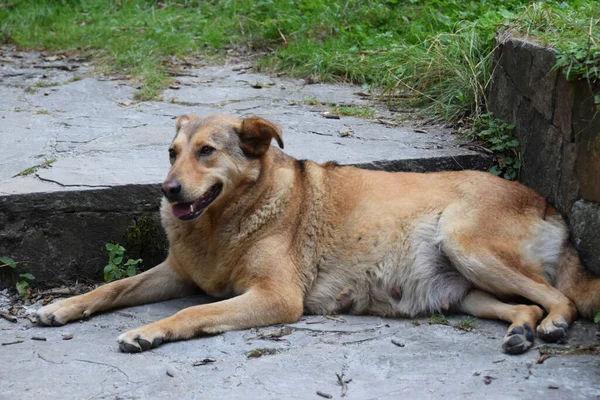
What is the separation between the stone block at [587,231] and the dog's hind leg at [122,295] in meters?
2.44

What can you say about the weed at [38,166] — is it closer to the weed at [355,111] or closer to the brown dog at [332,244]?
the brown dog at [332,244]

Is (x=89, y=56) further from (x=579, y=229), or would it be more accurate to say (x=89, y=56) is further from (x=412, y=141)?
(x=579, y=229)

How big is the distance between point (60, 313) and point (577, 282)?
3.04m

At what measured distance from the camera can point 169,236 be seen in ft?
16.6

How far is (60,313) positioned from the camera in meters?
4.72

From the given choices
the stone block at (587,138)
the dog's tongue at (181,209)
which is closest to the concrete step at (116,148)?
the dog's tongue at (181,209)

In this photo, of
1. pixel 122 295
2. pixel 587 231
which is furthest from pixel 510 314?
pixel 122 295

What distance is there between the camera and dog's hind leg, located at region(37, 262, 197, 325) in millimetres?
4734

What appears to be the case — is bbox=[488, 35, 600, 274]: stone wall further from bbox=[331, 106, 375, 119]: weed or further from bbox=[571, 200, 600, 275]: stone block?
bbox=[331, 106, 375, 119]: weed

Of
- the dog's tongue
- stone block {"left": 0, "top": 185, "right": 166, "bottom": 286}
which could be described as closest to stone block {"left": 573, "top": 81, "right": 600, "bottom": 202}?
the dog's tongue

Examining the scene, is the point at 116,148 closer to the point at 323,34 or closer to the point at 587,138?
the point at 587,138

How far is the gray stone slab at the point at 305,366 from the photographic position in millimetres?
3680

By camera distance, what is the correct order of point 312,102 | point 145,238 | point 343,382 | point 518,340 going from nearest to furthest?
point 343,382
point 518,340
point 145,238
point 312,102

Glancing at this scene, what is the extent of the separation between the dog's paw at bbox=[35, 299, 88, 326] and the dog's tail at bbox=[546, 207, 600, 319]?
286cm
